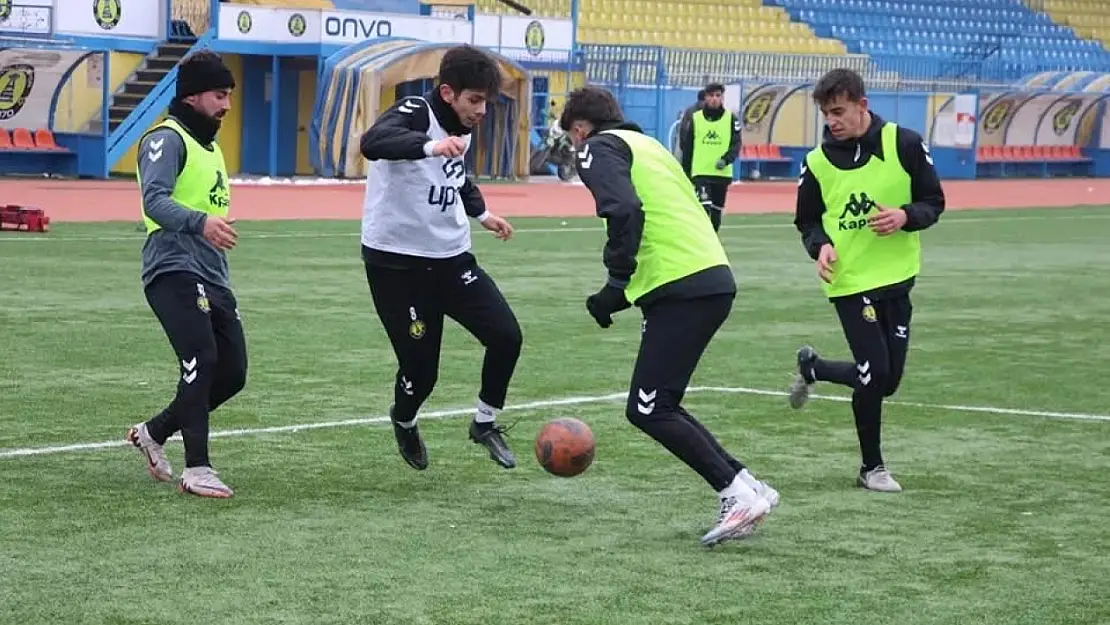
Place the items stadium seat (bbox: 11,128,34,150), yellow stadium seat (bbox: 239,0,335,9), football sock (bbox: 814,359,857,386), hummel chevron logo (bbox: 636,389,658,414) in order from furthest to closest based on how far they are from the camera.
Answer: yellow stadium seat (bbox: 239,0,335,9)
stadium seat (bbox: 11,128,34,150)
football sock (bbox: 814,359,857,386)
hummel chevron logo (bbox: 636,389,658,414)

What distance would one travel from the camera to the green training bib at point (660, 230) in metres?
7.16

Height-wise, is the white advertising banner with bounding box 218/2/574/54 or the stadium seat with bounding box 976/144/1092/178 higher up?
the white advertising banner with bounding box 218/2/574/54

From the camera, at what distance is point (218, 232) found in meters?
7.59

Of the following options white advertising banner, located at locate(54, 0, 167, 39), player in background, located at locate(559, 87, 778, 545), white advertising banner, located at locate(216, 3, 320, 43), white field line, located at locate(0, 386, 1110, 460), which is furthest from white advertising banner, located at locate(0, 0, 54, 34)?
player in background, located at locate(559, 87, 778, 545)

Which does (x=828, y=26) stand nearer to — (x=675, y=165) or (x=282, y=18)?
(x=282, y=18)

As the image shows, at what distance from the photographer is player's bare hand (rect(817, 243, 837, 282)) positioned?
8.30 m

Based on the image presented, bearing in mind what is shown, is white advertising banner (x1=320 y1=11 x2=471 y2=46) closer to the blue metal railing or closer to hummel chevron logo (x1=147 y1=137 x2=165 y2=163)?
the blue metal railing

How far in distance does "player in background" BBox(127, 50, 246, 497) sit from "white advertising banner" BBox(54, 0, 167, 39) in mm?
25960

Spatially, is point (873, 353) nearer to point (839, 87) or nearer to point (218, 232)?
point (839, 87)

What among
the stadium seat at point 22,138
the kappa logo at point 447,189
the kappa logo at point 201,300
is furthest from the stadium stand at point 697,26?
the kappa logo at point 201,300

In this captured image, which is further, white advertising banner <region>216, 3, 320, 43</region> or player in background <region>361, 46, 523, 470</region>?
white advertising banner <region>216, 3, 320, 43</region>

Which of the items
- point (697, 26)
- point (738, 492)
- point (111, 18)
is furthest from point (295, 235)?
point (697, 26)

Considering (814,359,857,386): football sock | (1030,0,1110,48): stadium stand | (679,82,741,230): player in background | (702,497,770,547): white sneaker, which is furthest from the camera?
(1030,0,1110,48): stadium stand

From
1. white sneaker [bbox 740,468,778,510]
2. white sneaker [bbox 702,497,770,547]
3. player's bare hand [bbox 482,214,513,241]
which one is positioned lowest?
white sneaker [bbox 702,497,770,547]
